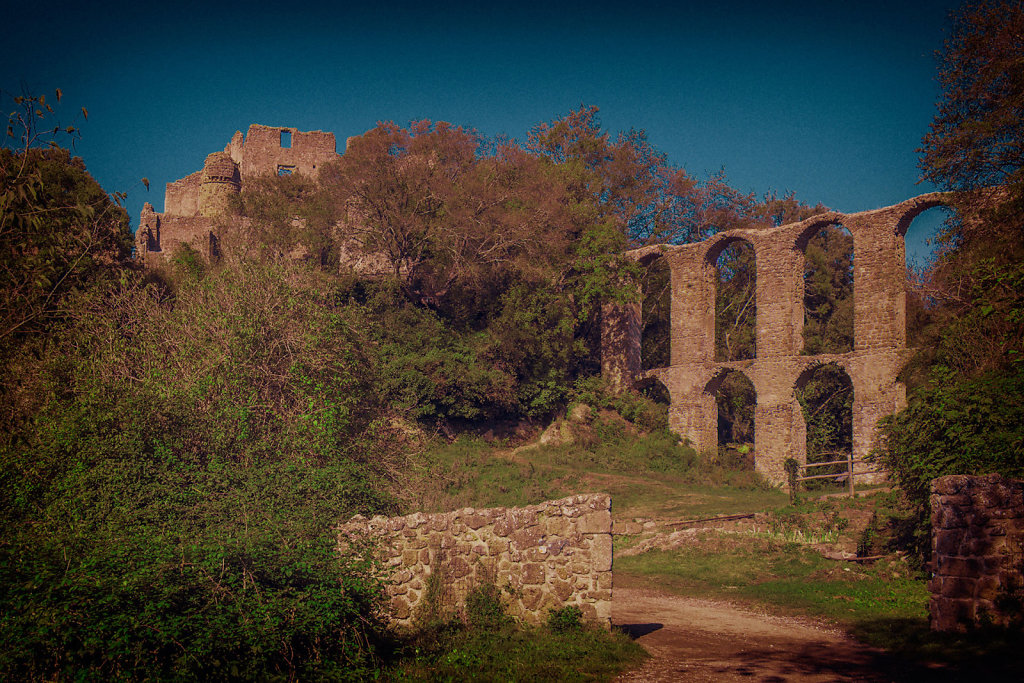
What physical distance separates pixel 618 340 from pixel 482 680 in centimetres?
2598

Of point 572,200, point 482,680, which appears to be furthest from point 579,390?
point 482,680

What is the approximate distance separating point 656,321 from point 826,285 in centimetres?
838

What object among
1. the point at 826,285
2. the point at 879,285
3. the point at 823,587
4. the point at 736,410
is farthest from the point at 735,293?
the point at 823,587

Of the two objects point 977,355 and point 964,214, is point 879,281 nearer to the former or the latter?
point 964,214

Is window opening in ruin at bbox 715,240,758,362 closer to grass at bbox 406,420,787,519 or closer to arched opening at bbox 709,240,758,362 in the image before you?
arched opening at bbox 709,240,758,362

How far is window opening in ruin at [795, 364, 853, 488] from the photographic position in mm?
29188

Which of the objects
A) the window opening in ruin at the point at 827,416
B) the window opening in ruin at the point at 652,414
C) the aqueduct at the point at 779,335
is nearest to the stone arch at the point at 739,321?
the window opening in ruin at the point at 827,416

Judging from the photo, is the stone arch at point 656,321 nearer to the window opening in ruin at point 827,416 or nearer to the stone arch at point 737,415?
the stone arch at point 737,415

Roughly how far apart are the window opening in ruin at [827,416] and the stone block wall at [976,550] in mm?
18794

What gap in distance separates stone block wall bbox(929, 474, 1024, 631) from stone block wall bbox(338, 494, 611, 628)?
12.1 ft

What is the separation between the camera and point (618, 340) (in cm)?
3297

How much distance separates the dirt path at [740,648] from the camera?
816cm

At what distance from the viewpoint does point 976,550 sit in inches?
357

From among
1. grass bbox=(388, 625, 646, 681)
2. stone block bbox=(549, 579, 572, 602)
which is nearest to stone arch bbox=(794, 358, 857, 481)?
stone block bbox=(549, 579, 572, 602)
